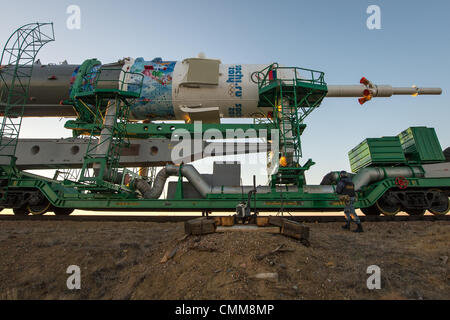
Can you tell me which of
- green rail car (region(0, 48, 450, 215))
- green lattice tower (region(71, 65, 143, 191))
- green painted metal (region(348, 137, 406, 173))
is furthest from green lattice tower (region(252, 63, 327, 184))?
green lattice tower (region(71, 65, 143, 191))

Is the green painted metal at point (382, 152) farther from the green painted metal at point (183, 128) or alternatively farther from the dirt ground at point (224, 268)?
the dirt ground at point (224, 268)

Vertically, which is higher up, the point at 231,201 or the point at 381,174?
the point at 381,174

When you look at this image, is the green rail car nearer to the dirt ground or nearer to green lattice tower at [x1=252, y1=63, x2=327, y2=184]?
green lattice tower at [x1=252, y1=63, x2=327, y2=184]

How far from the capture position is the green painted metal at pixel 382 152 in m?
10.2

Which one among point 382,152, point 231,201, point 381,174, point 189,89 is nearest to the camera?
point 231,201

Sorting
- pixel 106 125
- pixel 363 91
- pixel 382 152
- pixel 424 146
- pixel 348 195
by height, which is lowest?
pixel 348 195

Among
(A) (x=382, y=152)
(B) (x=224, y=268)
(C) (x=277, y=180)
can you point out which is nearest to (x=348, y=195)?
(C) (x=277, y=180)

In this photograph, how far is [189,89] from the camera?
1193 centimetres

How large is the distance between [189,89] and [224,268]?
33.0ft

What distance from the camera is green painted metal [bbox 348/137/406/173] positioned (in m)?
10.2

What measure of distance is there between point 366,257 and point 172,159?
9117 millimetres

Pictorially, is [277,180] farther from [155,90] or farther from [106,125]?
[106,125]

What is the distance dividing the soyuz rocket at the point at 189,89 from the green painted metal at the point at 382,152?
136 inches
